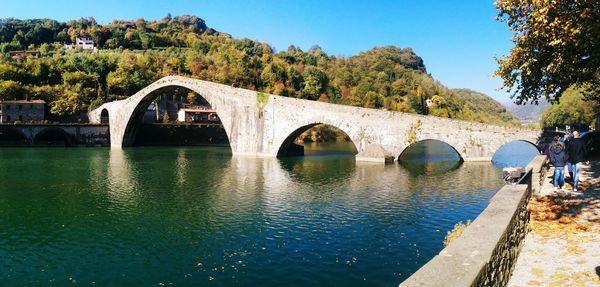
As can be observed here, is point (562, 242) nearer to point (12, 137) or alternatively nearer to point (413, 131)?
point (413, 131)

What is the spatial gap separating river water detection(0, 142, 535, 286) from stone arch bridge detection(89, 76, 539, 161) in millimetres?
4856

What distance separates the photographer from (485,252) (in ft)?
20.3

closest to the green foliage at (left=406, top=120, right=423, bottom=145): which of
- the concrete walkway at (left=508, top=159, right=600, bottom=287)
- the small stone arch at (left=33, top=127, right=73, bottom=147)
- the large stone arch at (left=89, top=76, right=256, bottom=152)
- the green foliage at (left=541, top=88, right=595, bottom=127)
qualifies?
the large stone arch at (left=89, top=76, right=256, bottom=152)

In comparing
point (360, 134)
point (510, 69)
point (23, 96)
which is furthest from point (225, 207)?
point (23, 96)

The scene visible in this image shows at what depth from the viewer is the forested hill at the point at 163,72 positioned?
83.7m

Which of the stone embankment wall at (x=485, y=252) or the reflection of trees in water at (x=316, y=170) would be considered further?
the reflection of trees in water at (x=316, y=170)

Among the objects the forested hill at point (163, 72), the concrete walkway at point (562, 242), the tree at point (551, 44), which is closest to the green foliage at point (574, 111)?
the forested hill at point (163, 72)

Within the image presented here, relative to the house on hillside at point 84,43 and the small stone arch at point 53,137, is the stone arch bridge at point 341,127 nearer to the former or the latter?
the small stone arch at point 53,137

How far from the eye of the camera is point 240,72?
4070 inches

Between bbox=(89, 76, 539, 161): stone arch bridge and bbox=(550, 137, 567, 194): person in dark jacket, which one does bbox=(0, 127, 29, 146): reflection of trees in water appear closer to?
bbox=(89, 76, 539, 161): stone arch bridge

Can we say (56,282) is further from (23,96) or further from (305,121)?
(23,96)

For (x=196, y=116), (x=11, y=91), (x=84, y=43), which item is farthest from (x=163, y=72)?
(x=84, y=43)

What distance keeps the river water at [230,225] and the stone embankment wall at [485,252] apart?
3386mm

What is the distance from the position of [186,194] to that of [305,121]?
1989 cm
